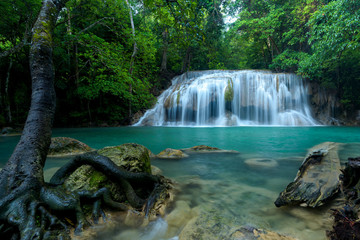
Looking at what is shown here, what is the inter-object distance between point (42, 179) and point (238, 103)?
18393mm

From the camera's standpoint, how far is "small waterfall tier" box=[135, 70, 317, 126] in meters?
17.8

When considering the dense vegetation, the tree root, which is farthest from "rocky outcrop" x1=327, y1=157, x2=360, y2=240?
the dense vegetation

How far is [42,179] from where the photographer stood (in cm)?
182

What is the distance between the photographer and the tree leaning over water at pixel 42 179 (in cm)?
146

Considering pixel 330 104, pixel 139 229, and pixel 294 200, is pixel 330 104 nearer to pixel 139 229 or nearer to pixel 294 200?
pixel 294 200

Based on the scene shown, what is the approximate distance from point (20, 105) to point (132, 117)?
9.23 metres

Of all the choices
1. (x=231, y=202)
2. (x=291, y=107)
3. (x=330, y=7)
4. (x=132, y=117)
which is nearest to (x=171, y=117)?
(x=132, y=117)

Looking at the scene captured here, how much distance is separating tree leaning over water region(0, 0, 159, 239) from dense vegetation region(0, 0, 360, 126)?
Answer: 3606 millimetres

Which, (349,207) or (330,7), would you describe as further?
(330,7)

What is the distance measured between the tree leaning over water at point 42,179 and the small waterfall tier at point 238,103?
15.8 m

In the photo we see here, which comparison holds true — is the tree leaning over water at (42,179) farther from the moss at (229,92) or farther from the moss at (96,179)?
the moss at (229,92)

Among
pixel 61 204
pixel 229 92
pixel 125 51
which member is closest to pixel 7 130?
pixel 125 51

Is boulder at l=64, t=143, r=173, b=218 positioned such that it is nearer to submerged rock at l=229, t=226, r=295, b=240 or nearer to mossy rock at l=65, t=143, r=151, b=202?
mossy rock at l=65, t=143, r=151, b=202

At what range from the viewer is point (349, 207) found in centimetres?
163
